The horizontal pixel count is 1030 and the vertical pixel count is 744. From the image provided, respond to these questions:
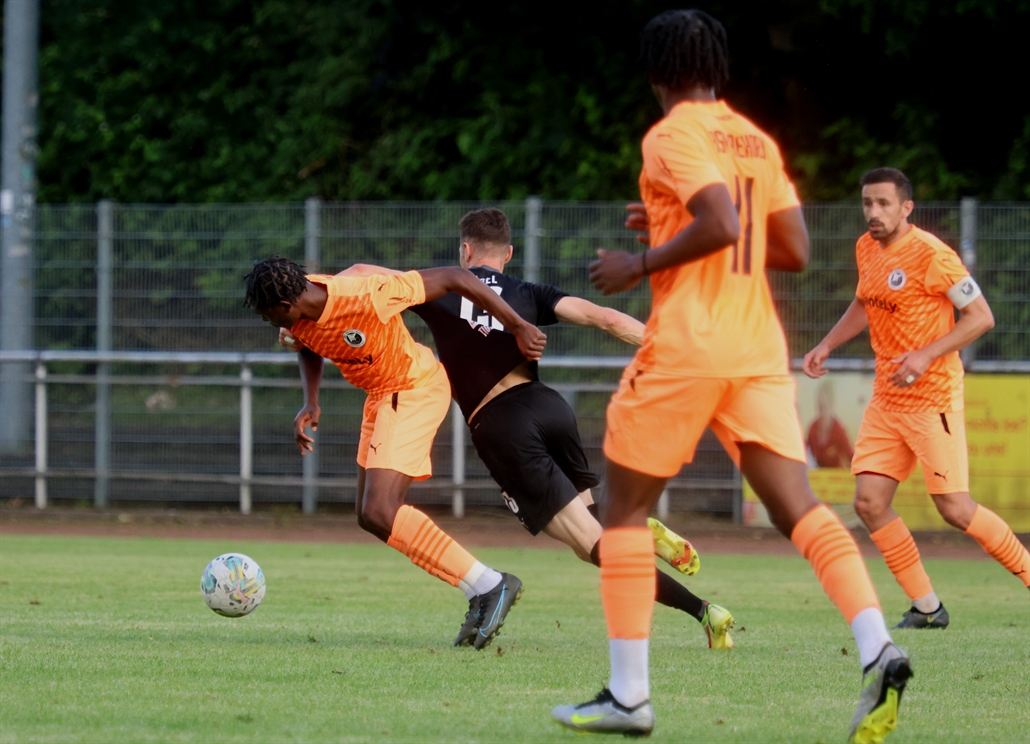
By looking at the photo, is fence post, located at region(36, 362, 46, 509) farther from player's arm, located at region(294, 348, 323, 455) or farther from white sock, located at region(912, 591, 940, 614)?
white sock, located at region(912, 591, 940, 614)

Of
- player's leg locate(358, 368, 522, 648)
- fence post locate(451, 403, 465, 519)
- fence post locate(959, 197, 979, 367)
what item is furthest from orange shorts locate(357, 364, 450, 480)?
fence post locate(959, 197, 979, 367)

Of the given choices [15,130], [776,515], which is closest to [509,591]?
[776,515]

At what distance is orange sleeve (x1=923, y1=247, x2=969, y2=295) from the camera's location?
7766 mm

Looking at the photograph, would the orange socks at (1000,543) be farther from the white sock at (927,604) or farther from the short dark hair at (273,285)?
the short dark hair at (273,285)

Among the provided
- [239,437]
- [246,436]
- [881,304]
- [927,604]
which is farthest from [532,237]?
[927,604]

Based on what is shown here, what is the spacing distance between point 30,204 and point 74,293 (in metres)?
1.30

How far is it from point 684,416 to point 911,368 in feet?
10.2

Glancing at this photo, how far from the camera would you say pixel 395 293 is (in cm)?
666

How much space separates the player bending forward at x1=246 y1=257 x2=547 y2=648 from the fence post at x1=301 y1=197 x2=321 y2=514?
28.0 ft

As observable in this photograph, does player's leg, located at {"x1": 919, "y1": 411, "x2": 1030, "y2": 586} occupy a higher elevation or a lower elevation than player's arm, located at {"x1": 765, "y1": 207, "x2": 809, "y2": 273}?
lower

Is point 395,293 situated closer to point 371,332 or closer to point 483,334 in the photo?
point 371,332

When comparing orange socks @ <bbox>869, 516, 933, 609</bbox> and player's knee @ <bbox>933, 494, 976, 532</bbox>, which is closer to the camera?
player's knee @ <bbox>933, 494, 976, 532</bbox>

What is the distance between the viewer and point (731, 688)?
222 inches

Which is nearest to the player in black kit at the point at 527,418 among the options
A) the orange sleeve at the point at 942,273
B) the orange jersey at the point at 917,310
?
the orange jersey at the point at 917,310
